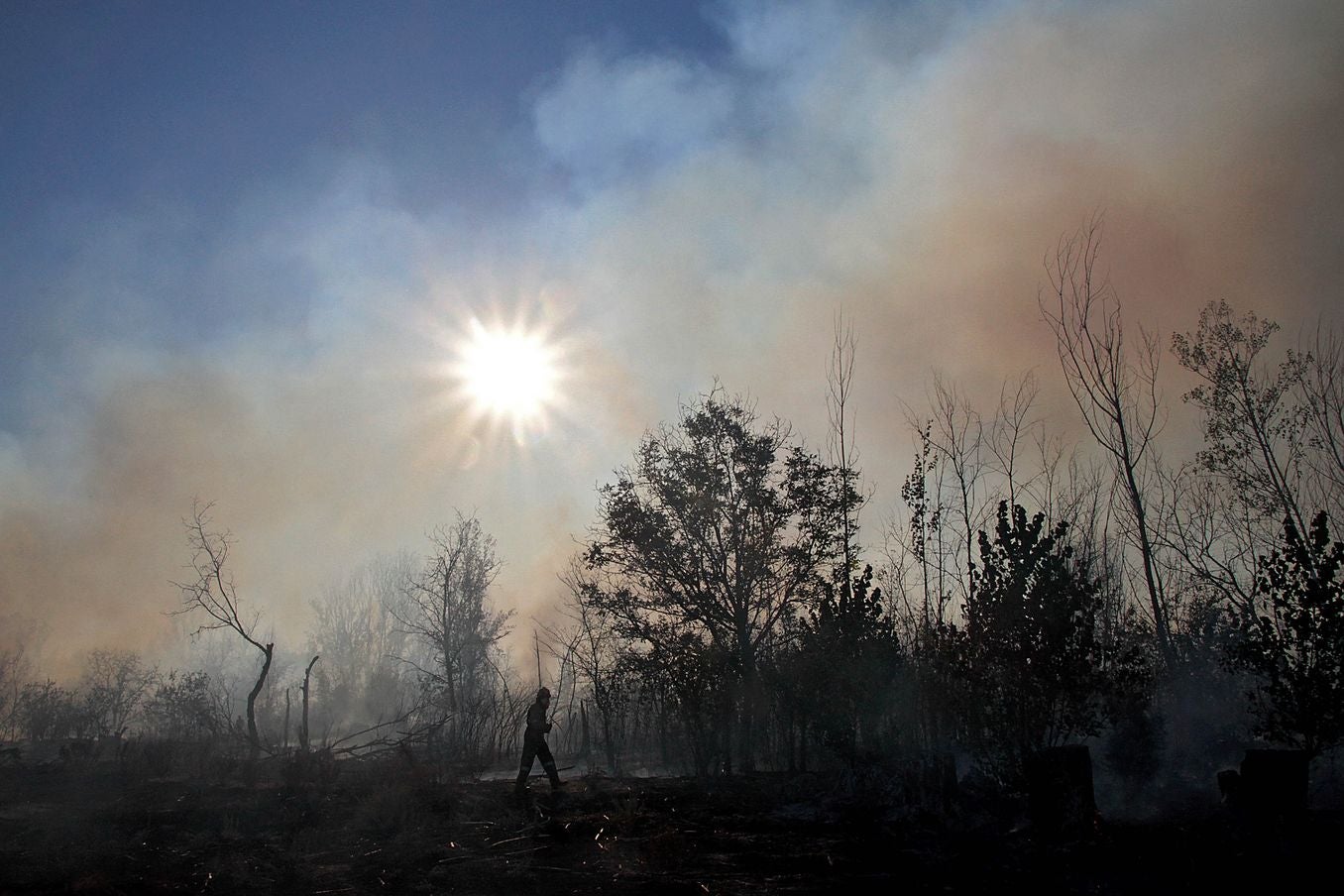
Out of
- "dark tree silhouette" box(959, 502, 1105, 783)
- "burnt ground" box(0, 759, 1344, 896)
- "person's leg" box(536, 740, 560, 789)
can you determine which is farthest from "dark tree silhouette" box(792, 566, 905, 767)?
"person's leg" box(536, 740, 560, 789)

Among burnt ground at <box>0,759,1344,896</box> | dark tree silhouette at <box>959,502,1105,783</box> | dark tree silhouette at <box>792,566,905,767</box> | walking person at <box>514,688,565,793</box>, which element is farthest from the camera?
dark tree silhouette at <box>792,566,905,767</box>

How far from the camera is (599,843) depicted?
10.9 m

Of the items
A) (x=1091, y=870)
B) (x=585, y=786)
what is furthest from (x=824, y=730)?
(x=1091, y=870)

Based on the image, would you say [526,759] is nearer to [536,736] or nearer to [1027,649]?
[536,736]

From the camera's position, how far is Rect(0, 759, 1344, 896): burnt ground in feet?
28.3

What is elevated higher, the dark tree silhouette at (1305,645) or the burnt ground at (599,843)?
the dark tree silhouette at (1305,645)

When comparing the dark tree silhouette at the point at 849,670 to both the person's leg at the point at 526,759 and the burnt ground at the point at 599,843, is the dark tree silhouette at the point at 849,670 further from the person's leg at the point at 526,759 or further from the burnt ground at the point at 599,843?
the person's leg at the point at 526,759

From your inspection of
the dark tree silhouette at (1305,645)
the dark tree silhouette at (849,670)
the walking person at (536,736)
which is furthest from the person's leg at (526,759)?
the dark tree silhouette at (1305,645)

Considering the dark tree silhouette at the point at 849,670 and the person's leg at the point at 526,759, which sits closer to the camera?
the person's leg at the point at 526,759

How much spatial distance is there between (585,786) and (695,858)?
23.2 feet

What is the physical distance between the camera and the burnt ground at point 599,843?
8617 mm

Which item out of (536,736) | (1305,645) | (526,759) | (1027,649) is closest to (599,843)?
(536,736)

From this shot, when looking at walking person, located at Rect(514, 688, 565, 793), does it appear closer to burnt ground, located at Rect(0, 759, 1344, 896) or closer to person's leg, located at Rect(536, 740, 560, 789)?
person's leg, located at Rect(536, 740, 560, 789)

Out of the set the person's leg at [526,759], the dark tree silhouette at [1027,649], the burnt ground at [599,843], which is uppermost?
→ the dark tree silhouette at [1027,649]
